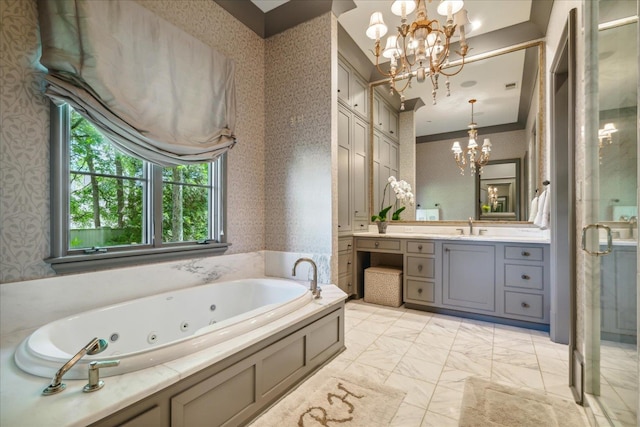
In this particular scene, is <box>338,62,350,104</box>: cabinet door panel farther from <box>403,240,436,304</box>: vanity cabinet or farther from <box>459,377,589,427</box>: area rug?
<box>459,377,589,427</box>: area rug

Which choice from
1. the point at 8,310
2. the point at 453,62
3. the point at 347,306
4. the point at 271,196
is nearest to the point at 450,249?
the point at 347,306

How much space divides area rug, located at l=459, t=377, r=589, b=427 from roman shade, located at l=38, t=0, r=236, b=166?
241 centimetres

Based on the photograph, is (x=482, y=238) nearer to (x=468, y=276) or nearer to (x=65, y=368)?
(x=468, y=276)

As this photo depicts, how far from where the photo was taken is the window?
5.51 ft

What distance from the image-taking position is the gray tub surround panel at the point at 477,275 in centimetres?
262

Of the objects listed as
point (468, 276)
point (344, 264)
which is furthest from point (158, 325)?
point (468, 276)

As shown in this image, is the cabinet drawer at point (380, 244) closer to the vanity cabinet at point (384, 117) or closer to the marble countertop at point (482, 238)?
the marble countertop at point (482, 238)

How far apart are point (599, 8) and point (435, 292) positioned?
8.02 ft

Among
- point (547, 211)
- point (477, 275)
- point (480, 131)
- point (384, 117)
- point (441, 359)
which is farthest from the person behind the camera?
point (384, 117)

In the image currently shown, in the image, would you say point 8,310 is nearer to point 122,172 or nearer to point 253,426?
point 122,172

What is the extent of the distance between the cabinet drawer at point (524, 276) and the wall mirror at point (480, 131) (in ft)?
2.05

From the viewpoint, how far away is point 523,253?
2.65 meters

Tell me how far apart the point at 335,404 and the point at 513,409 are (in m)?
0.94

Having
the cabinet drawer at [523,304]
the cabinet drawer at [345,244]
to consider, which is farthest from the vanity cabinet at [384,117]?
the cabinet drawer at [523,304]
